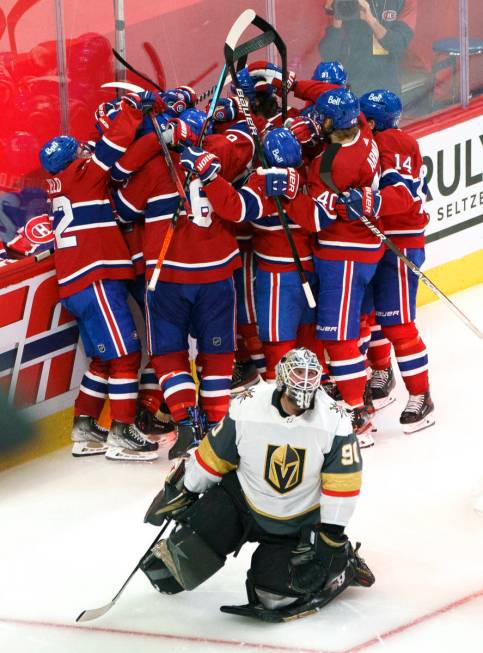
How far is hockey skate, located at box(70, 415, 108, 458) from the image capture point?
562 centimetres

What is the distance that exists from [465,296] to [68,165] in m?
2.52

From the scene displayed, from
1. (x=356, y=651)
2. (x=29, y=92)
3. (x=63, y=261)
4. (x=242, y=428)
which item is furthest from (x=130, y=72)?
(x=356, y=651)

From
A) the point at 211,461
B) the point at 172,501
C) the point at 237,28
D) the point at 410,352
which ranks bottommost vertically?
the point at 410,352

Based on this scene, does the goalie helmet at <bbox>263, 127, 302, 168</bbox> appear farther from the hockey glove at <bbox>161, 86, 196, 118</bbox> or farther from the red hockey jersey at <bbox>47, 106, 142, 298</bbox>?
the red hockey jersey at <bbox>47, 106, 142, 298</bbox>

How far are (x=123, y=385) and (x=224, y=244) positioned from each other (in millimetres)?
648

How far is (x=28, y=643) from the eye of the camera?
420 cm

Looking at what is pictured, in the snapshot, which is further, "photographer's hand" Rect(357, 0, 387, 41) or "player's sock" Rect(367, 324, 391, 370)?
"photographer's hand" Rect(357, 0, 387, 41)

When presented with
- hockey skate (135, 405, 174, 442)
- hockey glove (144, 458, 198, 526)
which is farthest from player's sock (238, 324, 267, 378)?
hockey glove (144, 458, 198, 526)

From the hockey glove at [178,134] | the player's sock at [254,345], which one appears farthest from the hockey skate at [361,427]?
the hockey glove at [178,134]

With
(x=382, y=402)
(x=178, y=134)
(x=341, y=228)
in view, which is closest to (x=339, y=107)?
(x=341, y=228)

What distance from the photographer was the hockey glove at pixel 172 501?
431 cm

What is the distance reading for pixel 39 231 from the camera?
5738 mm

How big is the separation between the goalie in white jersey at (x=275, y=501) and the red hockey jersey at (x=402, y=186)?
4.78 ft

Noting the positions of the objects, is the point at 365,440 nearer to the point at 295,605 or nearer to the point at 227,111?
the point at 227,111
